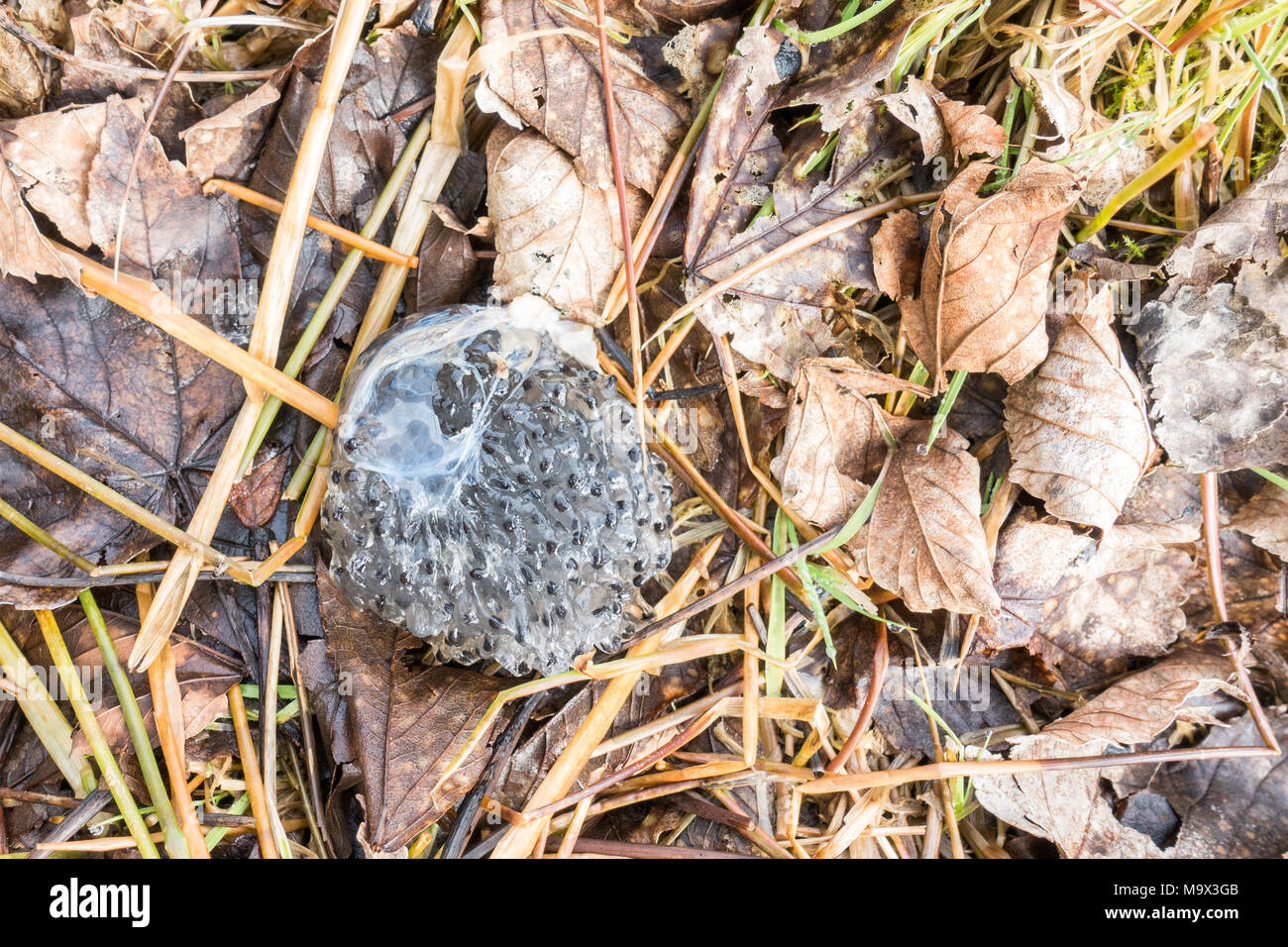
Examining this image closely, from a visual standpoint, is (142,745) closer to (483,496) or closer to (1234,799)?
(483,496)

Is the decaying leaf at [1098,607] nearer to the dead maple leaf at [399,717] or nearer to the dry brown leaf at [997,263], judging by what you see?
the dry brown leaf at [997,263]

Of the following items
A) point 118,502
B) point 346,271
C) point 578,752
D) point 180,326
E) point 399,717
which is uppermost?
point 346,271

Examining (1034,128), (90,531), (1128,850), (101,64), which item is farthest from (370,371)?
(1128,850)

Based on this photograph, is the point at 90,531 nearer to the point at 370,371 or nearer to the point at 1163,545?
the point at 370,371

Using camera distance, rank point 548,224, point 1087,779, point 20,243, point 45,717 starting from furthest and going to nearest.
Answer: point 1087,779 → point 45,717 → point 548,224 → point 20,243

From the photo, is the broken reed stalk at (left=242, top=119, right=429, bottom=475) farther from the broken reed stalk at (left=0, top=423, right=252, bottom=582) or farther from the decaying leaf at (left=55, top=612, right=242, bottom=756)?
the decaying leaf at (left=55, top=612, right=242, bottom=756)

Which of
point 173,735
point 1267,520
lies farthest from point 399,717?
point 1267,520

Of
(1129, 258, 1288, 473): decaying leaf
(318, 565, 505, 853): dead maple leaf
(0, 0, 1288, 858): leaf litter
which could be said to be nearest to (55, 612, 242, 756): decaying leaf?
(0, 0, 1288, 858): leaf litter
